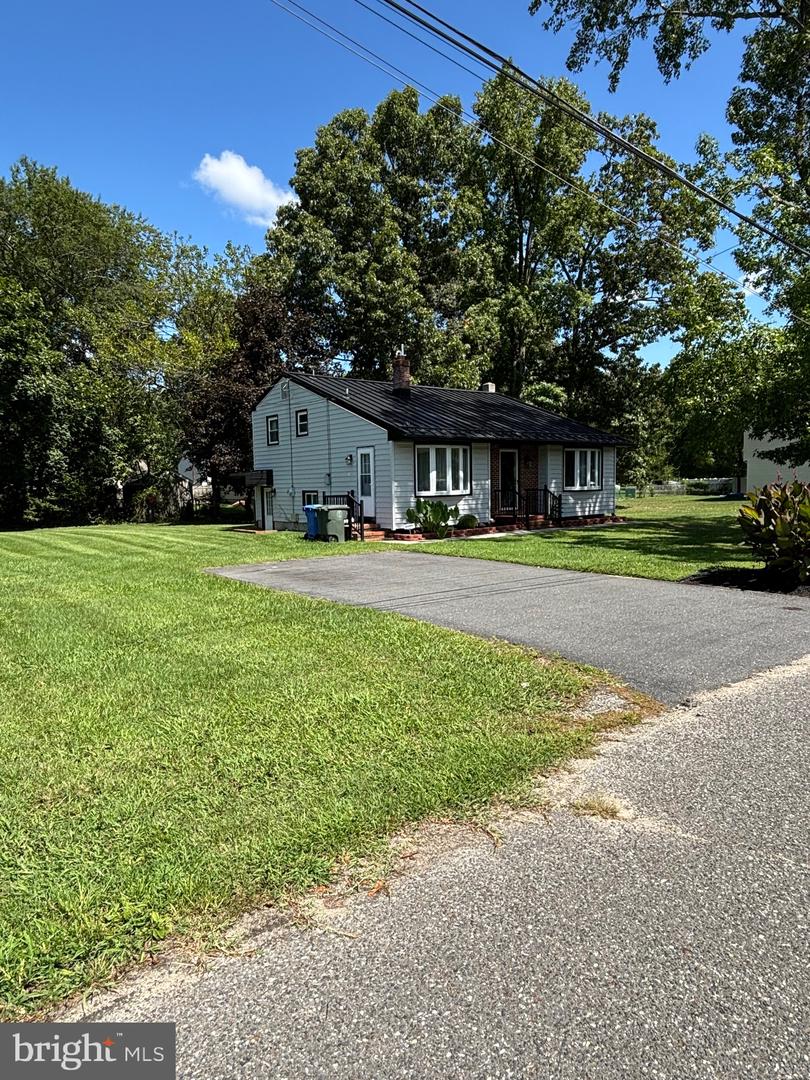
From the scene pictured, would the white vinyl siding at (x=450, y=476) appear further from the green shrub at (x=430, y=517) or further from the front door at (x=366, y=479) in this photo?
the front door at (x=366, y=479)

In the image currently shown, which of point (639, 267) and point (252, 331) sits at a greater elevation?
point (639, 267)

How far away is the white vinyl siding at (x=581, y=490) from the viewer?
75.2 feet

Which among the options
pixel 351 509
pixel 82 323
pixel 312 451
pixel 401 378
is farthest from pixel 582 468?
pixel 82 323

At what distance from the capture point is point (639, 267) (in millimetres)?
31250

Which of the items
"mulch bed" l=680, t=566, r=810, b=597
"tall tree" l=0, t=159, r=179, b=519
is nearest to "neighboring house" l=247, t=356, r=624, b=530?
"tall tree" l=0, t=159, r=179, b=519

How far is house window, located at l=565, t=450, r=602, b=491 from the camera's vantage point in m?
23.6

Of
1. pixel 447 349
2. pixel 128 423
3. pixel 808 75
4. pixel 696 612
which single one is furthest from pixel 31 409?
pixel 808 75

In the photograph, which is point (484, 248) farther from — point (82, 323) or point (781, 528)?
point (781, 528)

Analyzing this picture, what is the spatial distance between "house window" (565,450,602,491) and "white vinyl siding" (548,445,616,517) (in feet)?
0.60

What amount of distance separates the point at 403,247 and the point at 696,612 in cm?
2803

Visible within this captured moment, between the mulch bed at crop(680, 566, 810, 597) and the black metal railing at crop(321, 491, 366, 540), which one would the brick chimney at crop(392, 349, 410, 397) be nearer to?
the black metal railing at crop(321, 491, 366, 540)

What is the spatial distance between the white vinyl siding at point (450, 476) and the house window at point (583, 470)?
4.40m

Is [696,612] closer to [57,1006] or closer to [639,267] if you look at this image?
[57,1006]

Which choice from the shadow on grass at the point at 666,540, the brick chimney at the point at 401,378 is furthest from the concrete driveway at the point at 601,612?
the brick chimney at the point at 401,378
